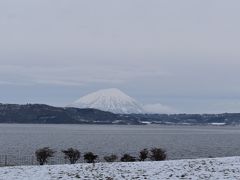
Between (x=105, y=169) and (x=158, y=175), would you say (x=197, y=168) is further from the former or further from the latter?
(x=105, y=169)

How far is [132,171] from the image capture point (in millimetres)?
25391

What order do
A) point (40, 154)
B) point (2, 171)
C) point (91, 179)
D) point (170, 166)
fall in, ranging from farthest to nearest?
point (40, 154) → point (170, 166) → point (2, 171) → point (91, 179)

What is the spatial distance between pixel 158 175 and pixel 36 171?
5917mm

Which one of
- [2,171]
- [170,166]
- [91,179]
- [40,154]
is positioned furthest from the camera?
[40,154]

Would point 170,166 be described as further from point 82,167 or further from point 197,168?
point 82,167

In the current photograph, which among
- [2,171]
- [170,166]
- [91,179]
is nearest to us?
[91,179]

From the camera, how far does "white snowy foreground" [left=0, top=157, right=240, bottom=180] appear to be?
78.0 feet

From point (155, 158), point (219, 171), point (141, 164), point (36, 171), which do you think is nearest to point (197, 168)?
point (219, 171)

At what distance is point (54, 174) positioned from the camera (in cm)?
2433

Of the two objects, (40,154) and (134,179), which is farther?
(40,154)

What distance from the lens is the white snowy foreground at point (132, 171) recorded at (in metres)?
23.8

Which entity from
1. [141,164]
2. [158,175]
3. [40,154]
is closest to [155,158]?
[40,154]

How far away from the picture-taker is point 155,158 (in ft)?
135

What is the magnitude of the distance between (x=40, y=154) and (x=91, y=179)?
56.4ft
